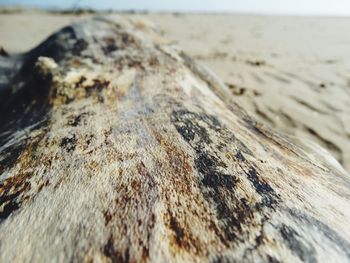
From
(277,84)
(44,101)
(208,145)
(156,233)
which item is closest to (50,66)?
(44,101)

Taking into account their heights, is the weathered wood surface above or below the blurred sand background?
above

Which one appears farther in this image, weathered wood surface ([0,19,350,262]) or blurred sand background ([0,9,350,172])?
blurred sand background ([0,9,350,172])

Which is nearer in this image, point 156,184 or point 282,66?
point 156,184

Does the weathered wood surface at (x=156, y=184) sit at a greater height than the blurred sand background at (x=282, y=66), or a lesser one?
greater

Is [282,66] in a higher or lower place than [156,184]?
lower
